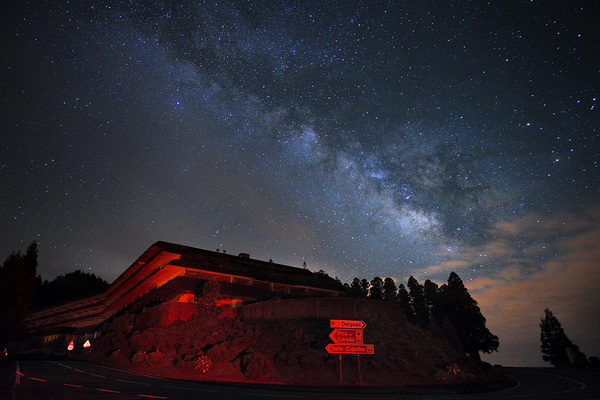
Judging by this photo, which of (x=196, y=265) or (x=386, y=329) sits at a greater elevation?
(x=196, y=265)

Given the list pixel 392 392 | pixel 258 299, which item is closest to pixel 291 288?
pixel 258 299

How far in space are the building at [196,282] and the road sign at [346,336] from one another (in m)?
17.6

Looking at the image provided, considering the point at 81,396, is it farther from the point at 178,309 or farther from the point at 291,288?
the point at 291,288

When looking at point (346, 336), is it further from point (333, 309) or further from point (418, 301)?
point (418, 301)

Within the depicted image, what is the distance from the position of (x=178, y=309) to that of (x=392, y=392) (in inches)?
855

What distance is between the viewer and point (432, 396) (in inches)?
608

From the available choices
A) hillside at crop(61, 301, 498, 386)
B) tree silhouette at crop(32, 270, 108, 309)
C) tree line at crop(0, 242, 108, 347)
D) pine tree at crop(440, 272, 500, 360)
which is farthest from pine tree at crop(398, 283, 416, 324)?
tree silhouette at crop(32, 270, 108, 309)

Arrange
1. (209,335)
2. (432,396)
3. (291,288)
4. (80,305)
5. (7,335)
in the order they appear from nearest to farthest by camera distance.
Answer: (432,396) → (209,335) → (291,288) → (7,335) → (80,305)

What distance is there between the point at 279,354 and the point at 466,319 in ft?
147

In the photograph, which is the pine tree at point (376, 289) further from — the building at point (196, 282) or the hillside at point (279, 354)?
the hillside at point (279, 354)

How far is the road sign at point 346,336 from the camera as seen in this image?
59.7 feet

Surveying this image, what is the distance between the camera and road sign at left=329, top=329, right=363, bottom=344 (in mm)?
18203

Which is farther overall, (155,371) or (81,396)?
(155,371)

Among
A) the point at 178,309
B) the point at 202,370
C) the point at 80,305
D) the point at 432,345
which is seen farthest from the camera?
the point at 80,305
